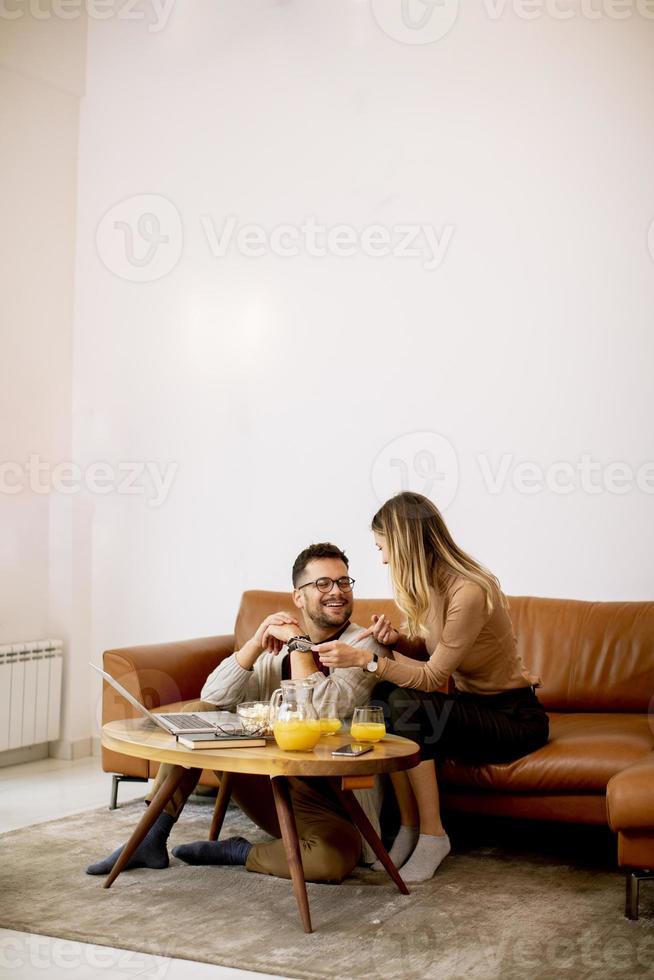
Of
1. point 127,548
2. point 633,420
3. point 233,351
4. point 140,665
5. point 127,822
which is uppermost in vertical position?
point 233,351

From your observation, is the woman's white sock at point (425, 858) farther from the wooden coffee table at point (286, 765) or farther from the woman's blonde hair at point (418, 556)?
the woman's blonde hair at point (418, 556)

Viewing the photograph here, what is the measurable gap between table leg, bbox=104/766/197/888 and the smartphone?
1.67ft

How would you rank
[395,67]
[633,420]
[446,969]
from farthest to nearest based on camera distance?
1. [395,67]
2. [633,420]
3. [446,969]

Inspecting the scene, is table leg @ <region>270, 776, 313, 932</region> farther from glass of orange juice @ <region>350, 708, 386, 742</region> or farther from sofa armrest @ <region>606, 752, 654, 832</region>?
sofa armrest @ <region>606, 752, 654, 832</region>

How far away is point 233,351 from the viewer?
493 centimetres

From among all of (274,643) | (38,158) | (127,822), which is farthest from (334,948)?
(38,158)

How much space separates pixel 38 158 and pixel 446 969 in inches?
154

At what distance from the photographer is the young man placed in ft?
9.90

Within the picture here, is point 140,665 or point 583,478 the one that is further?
point 583,478

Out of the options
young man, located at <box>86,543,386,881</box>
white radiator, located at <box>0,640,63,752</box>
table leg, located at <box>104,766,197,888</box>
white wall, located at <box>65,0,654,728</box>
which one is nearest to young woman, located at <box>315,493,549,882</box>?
young man, located at <box>86,543,386,881</box>

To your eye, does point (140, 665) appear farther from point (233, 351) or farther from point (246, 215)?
point (246, 215)

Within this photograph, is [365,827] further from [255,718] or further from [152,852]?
[152,852]

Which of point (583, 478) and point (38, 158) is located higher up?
point (38, 158)

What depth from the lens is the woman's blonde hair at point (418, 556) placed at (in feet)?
10.5
